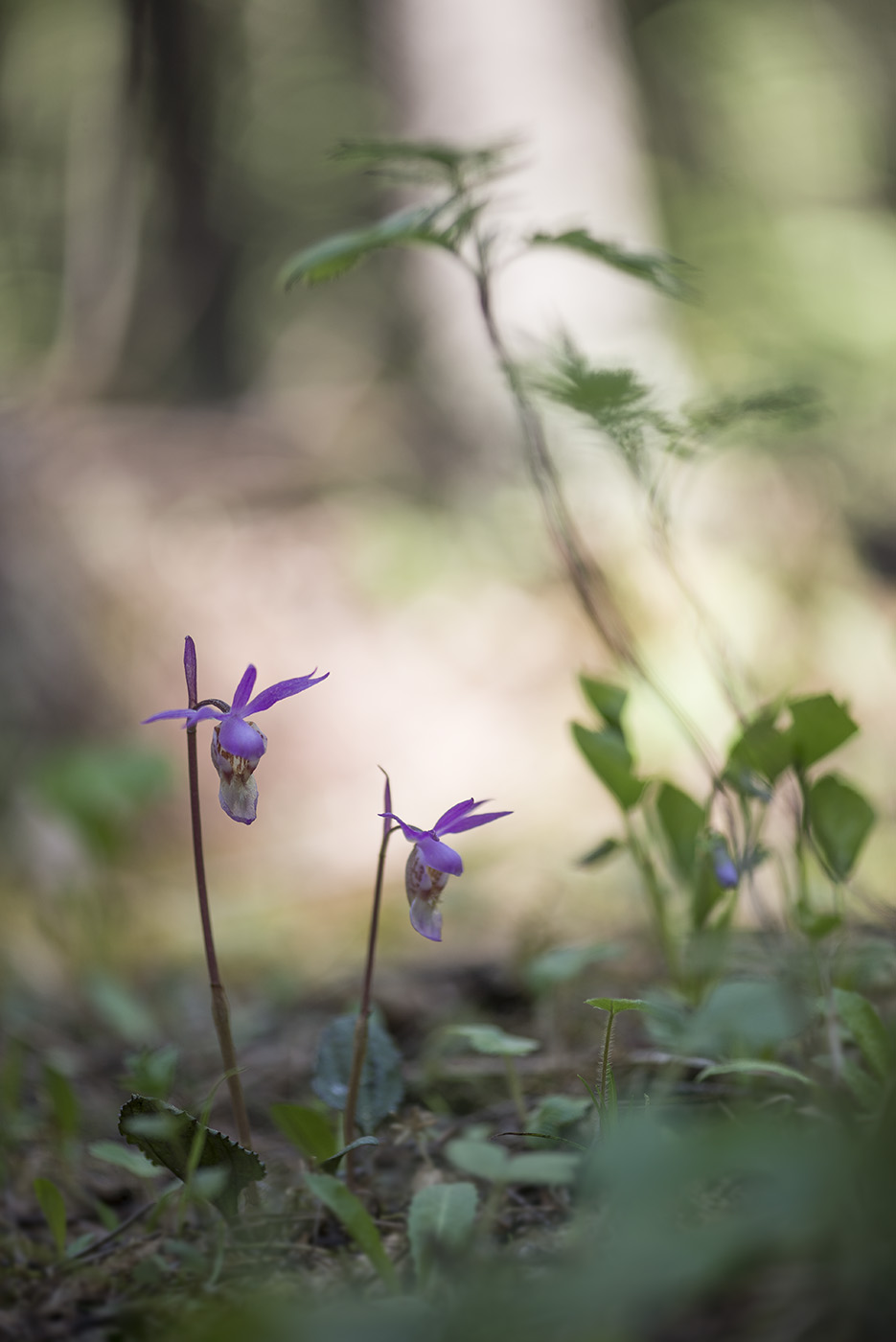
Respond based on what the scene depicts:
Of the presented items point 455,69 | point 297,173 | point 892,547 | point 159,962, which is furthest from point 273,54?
point 159,962

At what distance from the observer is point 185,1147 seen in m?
1.05

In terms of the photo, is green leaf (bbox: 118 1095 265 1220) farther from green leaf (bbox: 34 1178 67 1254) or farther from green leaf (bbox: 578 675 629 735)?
green leaf (bbox: 578 675 629 735)

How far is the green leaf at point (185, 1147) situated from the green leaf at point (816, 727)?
75cm

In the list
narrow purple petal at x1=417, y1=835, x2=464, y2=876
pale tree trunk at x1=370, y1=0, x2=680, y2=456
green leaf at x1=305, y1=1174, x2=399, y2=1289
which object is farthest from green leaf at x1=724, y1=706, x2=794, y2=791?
pale tree trunk at x1=370, y1=0, x2=680, y2=456

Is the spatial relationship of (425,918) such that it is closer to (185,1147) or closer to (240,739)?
(240,739)

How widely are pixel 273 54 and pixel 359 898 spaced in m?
10.7

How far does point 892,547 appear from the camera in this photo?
16.0 ft

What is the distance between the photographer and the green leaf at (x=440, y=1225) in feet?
3.08

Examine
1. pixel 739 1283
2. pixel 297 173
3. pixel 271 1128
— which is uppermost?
pixel 297 173

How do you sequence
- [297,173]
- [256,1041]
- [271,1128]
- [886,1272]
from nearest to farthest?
[886,1272] → [271,1128] → [256,1041] → [297,173]

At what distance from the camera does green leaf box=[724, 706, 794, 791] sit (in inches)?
48.2

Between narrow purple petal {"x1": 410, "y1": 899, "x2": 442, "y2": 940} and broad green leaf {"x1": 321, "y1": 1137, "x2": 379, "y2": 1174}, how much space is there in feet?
0.67

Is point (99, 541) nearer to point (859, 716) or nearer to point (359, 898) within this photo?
point (359, 898)

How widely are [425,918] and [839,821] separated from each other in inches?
22.0
